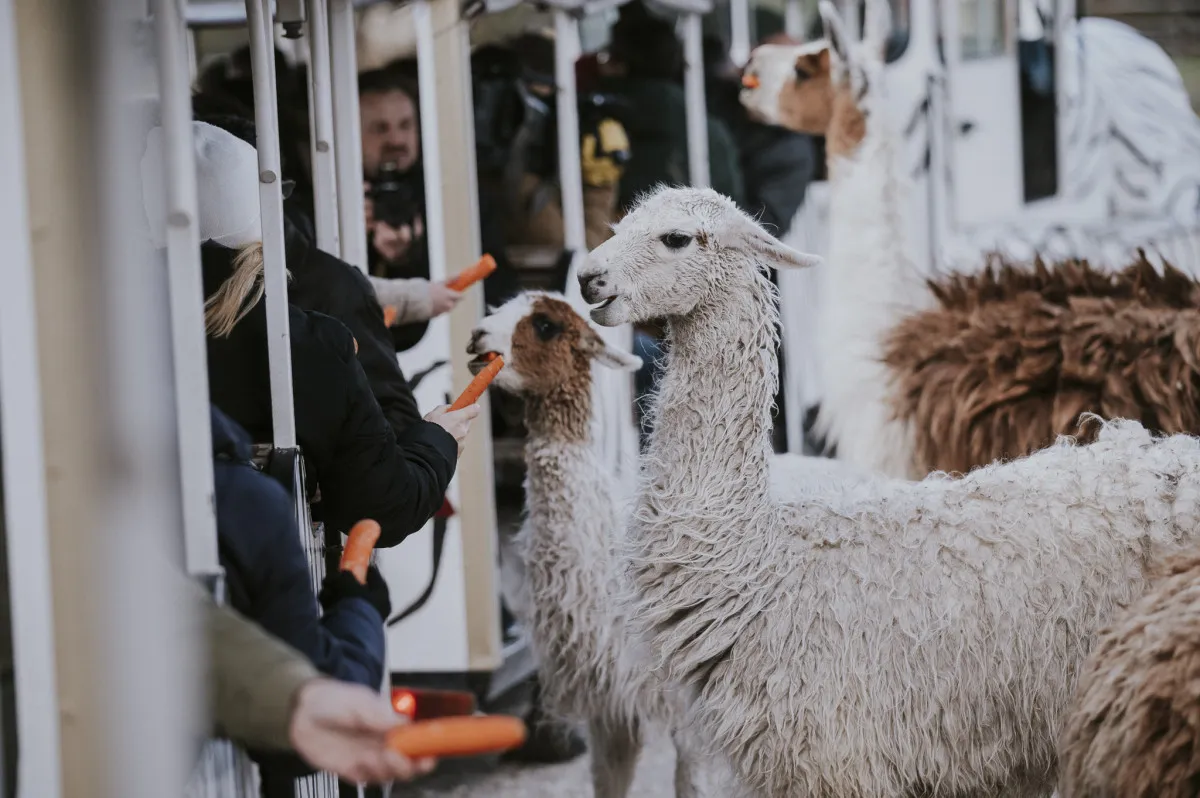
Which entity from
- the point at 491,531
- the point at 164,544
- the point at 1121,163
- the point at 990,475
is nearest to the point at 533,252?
the point at 491,531

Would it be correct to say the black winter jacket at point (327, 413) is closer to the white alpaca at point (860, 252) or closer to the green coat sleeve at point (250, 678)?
the green coat sleeve at point (250, 678)

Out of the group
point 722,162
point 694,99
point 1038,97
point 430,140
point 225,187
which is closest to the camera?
point 225,187

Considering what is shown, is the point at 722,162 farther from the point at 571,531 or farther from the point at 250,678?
the point at 250,678

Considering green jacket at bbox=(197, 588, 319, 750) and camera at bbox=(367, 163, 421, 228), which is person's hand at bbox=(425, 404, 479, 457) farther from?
camera at bbox=(367, 163, 421, 228)

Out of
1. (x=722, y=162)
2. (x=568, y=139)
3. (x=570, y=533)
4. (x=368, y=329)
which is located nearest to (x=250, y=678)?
(x=368, y=329)

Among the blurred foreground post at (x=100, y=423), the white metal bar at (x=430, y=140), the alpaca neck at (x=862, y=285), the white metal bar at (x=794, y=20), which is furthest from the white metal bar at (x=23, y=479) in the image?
the white metal bar at (x=794, y=20)

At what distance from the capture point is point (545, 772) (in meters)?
4.49

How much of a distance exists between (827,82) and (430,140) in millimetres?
2042

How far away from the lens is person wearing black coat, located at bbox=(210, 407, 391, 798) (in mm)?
1809

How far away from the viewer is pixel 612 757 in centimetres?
345

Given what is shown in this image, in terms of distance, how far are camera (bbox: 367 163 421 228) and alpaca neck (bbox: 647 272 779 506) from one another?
182 centimetres

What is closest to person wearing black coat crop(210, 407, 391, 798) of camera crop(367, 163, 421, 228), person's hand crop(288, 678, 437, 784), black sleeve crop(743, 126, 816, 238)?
person's hand crop(288, 678, 437, 784)

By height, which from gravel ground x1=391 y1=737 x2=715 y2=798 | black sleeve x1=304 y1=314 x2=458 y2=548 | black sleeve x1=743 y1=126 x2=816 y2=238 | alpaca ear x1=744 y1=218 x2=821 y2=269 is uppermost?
black sleeve x1=743 y1=126 x2=816 y2=238

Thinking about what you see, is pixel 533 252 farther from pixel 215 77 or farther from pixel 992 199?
pixel 992 199
